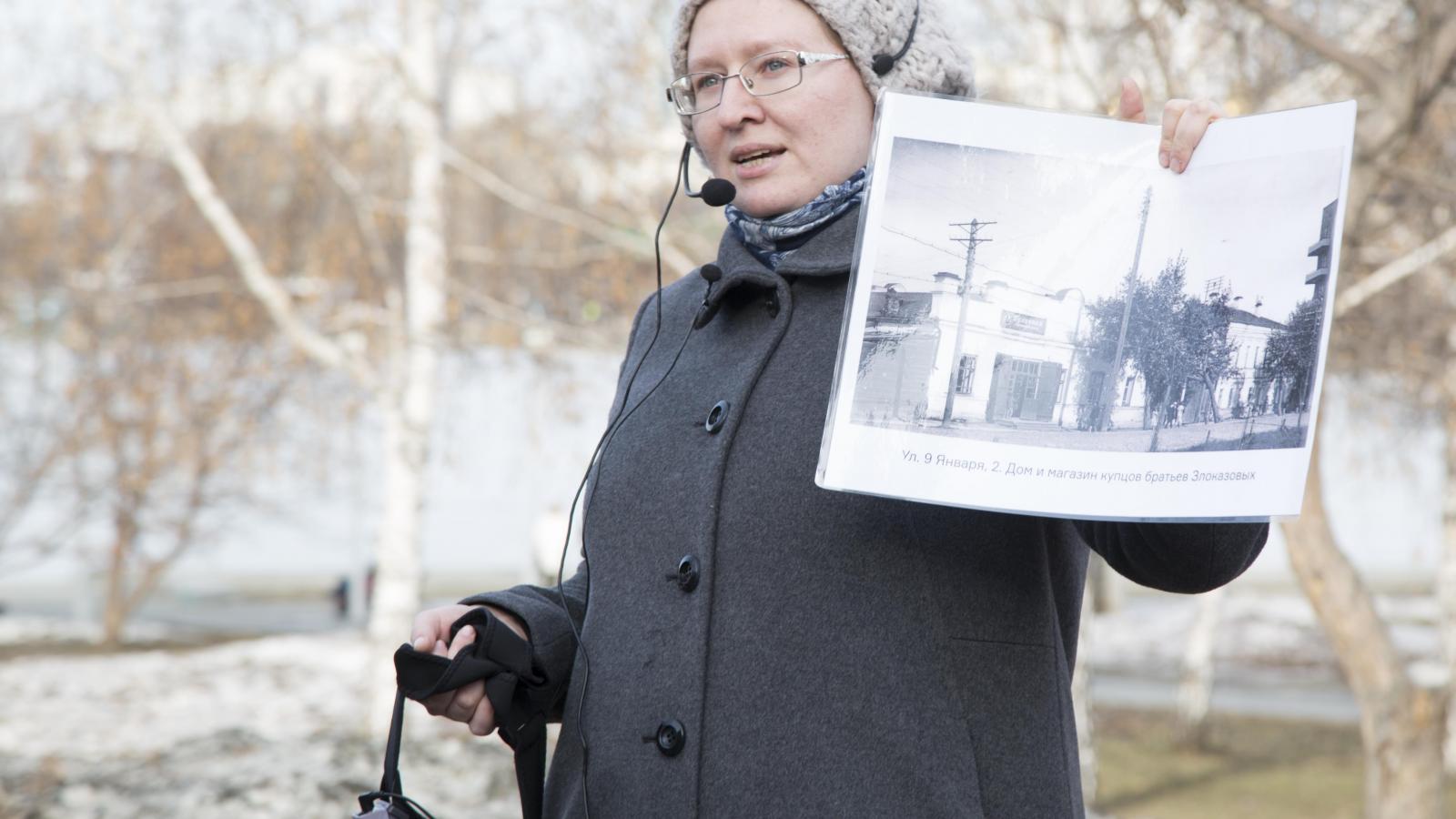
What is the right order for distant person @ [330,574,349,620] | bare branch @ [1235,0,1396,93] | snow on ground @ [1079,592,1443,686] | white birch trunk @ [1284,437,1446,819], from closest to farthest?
1. bare branch @ [1235,0,1396,93]
2. white birch trunk @ [1284,437,1446,819]
3. snow on ground @ [1079,592,1443,686]
4. distant person @ [330,574,349,620]

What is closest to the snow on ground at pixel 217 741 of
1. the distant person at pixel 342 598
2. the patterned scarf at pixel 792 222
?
the distant person at pixel 342 598

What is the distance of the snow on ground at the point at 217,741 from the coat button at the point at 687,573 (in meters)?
4.60

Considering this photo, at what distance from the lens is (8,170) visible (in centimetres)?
1439

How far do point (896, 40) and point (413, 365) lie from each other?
7.54 m

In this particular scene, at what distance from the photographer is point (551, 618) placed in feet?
6.30

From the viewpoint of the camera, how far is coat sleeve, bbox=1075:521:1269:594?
1414 millimetres

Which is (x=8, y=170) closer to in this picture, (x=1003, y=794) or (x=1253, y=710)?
(x=1253, y=710)

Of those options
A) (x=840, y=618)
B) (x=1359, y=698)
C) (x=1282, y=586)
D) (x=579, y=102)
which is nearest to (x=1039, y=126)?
(x=840, y=618)

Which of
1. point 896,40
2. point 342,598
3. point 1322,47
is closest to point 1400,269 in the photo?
point 1322,47

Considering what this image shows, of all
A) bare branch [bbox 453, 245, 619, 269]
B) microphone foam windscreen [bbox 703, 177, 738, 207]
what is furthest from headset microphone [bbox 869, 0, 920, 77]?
bare branch [bbox 453, 245, 619, 269]

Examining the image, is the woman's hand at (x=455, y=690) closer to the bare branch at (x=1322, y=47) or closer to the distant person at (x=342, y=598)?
the bare branch at (x=1322, y=47)

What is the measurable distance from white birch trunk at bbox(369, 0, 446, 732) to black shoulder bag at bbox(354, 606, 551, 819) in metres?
7.17

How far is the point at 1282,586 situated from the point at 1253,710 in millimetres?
19767

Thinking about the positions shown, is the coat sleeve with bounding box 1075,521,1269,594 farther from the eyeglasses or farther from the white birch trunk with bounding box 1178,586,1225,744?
the white birch trunk with bounding box 1178,586,1225,744
